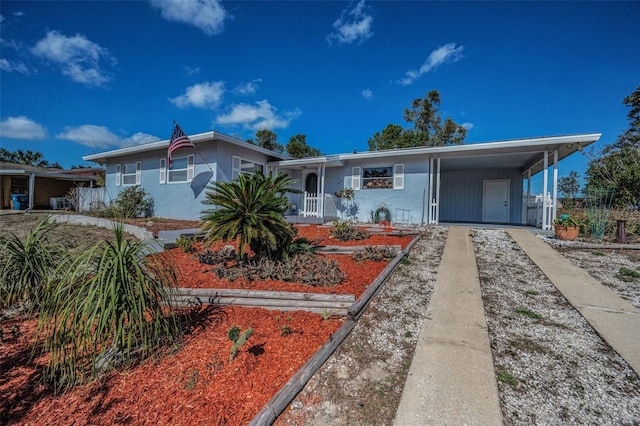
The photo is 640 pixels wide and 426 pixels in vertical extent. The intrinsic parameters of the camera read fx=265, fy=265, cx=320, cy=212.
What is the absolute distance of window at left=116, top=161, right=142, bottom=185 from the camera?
13.1 m

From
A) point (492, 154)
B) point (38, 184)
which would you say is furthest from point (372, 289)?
point (38, 184)

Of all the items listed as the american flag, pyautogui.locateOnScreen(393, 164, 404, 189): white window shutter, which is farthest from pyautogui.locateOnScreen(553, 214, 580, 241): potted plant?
the american flag

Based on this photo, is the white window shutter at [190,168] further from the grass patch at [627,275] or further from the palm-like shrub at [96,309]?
the grass patch at [627,275]

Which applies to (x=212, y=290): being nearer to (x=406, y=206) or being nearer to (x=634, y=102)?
(x=406, y=206)

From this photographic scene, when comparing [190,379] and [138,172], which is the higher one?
[138,172]

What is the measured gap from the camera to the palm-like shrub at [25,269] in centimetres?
304

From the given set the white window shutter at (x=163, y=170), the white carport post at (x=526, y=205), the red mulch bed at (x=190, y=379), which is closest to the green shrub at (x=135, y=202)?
the white window shutter at (x=163, y=170)

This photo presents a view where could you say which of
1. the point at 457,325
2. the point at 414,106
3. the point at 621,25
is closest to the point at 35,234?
the point at 457,325

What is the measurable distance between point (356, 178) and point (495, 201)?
23.1ft

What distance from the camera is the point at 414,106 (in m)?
25.7

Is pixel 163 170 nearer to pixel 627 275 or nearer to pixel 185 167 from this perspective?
pixel 185 167

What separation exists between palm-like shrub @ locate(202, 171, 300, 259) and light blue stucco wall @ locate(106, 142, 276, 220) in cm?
652

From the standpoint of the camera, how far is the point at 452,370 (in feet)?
7.42

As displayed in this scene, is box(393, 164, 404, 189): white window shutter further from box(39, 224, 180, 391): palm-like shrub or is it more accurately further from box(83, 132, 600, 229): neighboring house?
box(39, 224, 180, 391): palm-like shrub
